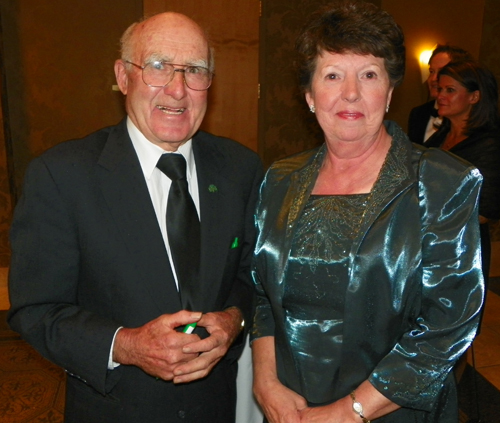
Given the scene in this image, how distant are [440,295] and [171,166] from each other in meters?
0.87

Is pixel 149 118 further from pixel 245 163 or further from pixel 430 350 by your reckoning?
pixel 430 350

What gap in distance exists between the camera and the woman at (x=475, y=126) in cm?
304

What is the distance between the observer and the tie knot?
5.53ft

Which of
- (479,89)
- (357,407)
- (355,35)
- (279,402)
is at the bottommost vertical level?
(279,402)

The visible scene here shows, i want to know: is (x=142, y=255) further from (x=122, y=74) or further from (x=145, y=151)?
(x=122, y=74)

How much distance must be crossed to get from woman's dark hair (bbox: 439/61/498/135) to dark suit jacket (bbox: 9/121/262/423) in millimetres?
2155

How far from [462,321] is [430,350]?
12cm

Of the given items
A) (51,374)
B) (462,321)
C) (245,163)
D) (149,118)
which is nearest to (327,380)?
(462,321)

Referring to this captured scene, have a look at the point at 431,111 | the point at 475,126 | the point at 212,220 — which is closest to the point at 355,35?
the point at 212,220

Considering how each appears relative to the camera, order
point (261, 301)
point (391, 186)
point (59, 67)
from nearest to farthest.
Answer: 1. point (391, 186)
2. point (261, 301)
3. point (59, 67)

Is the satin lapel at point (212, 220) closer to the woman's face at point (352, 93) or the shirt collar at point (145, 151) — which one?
the shirt collar at point (145, 151)

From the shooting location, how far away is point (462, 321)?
58.2 inches

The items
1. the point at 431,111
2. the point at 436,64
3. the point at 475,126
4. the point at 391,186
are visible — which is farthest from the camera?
the point at 436,64

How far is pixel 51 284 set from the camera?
154 centimetres
